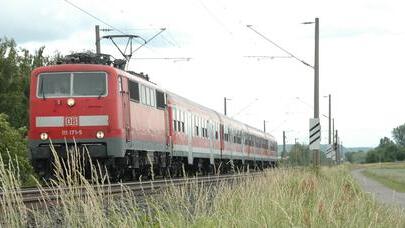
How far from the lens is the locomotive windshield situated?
61.2 feet

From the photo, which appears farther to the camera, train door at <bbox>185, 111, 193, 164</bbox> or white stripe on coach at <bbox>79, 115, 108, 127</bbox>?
train door at <bbox>185, 111, 193, 164</bbox>

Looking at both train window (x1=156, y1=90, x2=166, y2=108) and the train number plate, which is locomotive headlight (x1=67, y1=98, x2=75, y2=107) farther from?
train window (x1=156, y1=90, x2=166, y2=108)

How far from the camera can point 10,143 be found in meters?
30.4

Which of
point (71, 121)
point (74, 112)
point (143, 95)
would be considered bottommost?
point (71, 121)

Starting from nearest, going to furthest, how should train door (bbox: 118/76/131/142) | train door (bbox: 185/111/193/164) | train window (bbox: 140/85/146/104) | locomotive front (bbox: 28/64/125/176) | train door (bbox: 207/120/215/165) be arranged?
locomotive front (bbox: 28/64/125/176) → train door (bbox: 118/76/131/142) → train window (bbox: 140/85/146/104) → train door (bbox: 185/111/193/164) → train door (bbox: 207/120/215/165)

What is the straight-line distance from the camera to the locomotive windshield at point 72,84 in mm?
18656

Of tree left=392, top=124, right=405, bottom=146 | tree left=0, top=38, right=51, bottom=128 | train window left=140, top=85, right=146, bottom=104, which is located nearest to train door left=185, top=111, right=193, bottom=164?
train window left=140, top=85, right=146, bottom=104

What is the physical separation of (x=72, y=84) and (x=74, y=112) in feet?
2.73

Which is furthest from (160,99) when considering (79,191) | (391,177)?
(391,177)

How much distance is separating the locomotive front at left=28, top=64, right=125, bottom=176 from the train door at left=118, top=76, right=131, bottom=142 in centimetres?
34

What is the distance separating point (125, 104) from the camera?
1922 cm

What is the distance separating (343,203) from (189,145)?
67.4 ft

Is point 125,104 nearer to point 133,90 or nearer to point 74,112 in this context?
point 133,90

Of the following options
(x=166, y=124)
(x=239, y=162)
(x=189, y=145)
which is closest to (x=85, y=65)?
(x=166, y=124)
